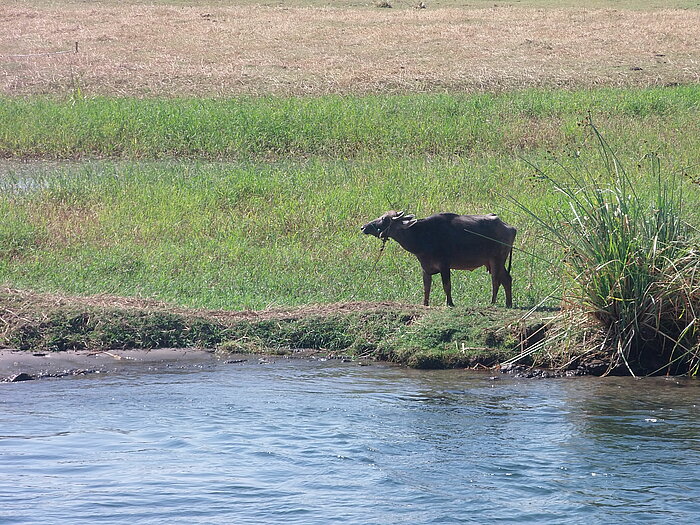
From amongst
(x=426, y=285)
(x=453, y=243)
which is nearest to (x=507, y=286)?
(x=453, y=243)

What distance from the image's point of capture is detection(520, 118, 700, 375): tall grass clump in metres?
9.59

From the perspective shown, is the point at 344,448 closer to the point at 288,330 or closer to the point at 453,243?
the point at 288,330

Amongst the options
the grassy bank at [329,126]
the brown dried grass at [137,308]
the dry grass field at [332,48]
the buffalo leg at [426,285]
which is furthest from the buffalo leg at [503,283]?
the dry grass field at [332,48]

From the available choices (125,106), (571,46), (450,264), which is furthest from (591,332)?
(571,46)

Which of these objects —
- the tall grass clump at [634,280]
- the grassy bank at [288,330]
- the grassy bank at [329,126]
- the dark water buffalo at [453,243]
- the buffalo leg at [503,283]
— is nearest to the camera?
the tall grass clump at [634,280]

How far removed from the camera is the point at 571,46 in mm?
29172

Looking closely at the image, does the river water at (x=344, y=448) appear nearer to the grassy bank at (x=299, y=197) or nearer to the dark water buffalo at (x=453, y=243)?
the grassy bank at (x=299, y=197)

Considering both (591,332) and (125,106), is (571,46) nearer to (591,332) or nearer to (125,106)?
(125,106)

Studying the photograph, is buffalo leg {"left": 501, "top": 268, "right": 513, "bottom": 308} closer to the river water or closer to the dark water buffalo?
the dark water buffalo

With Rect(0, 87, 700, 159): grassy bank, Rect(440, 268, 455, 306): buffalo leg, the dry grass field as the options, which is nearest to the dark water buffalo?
Rect(440, 268, 455, 306): buffalo leg

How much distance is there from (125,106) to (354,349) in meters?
13.4

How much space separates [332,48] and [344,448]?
74.9ft

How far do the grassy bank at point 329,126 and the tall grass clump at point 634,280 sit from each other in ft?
31.6

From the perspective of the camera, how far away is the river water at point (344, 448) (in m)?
7.09
